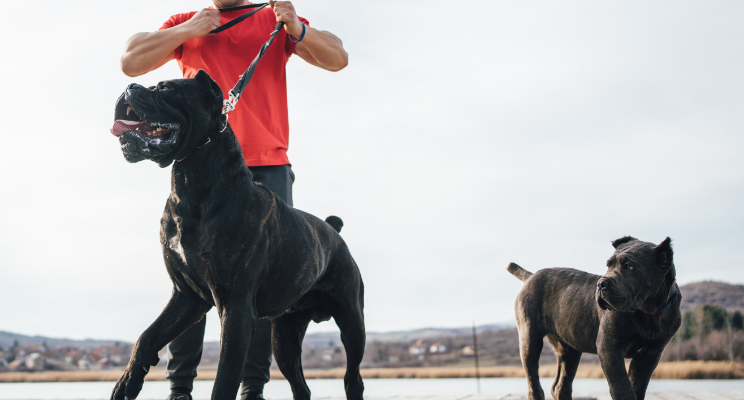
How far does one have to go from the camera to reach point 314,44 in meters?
3.18

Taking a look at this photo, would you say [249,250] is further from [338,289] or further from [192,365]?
[192,365]

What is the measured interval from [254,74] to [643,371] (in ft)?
9.31

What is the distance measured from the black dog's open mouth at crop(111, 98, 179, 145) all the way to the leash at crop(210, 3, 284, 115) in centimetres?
31

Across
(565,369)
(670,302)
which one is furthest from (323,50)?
(565,369)

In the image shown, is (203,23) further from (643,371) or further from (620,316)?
(643,371)

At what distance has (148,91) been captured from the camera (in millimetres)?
2113

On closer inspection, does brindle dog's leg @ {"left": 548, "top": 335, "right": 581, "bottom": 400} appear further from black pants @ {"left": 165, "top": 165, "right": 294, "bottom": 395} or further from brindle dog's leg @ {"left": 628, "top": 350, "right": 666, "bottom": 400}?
black pants @ {"left": 165, "top": 165, "right": 294, "bottom": 395}

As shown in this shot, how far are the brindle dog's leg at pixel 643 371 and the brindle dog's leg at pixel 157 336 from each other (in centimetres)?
248

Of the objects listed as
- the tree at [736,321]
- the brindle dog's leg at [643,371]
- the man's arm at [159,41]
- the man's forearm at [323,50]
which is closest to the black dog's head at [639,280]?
the brindle dog's leg at [643,371]

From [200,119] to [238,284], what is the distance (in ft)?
2.24

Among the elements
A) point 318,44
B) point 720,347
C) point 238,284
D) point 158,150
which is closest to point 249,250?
point 238,284

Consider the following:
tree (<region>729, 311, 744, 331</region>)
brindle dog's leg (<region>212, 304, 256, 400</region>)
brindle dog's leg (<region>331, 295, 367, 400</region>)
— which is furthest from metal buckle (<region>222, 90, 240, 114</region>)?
tree (<region>729, 311, 744, 331</region>)

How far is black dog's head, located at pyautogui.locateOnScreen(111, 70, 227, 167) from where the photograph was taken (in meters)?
2.07

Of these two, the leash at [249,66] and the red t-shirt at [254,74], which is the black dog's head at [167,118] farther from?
the red t-shirt at [254,74]
